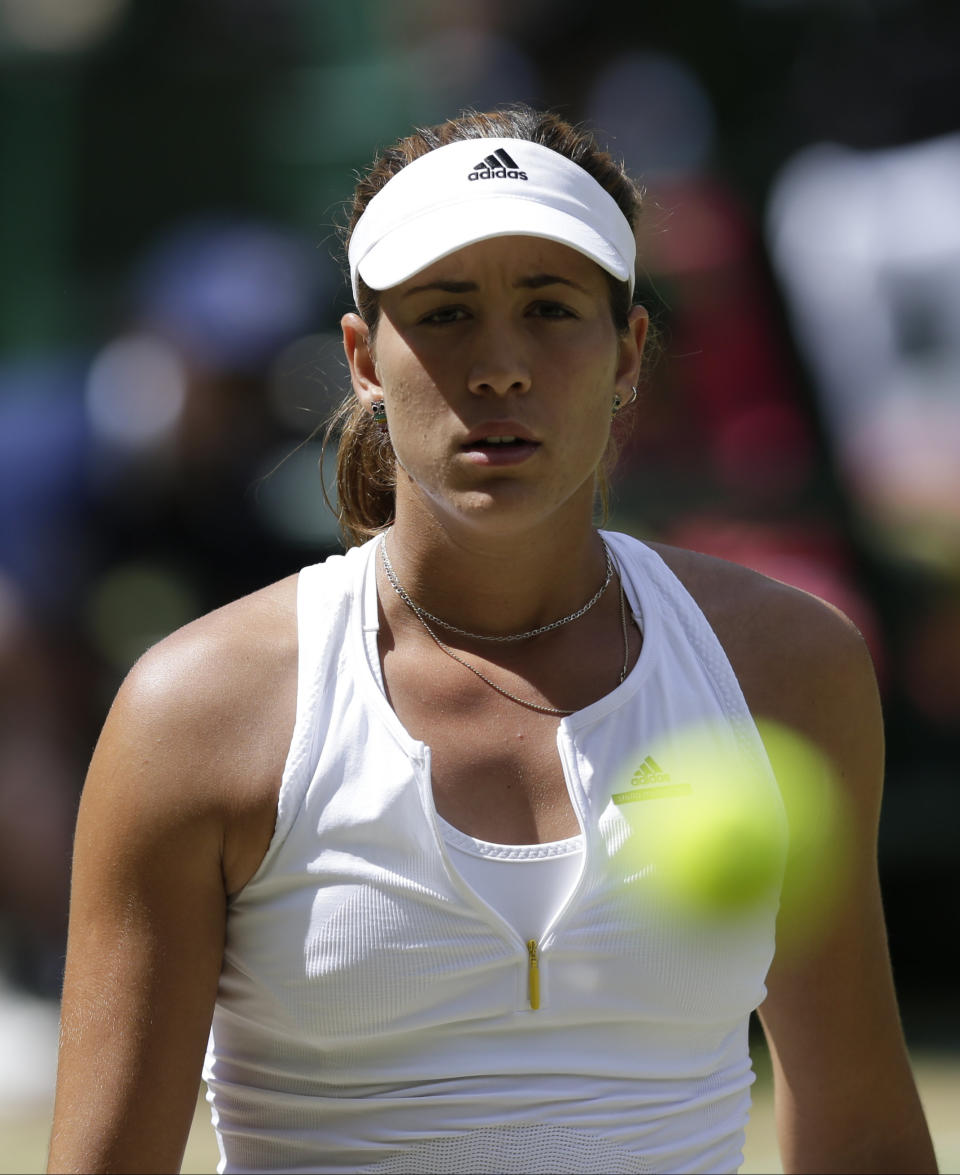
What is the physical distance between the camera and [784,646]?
200 cm

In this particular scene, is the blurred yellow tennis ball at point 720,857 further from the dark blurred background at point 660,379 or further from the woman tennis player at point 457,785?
the dark blurred background at point 660,379

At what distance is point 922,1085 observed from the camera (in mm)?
3684

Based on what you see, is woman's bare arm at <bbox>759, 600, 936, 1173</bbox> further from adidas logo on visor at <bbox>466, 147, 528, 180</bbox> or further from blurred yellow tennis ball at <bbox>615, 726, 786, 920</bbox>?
adidas logo on visor at <bbox>466, 147, 528, 180</bbox>

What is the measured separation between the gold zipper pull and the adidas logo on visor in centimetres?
83

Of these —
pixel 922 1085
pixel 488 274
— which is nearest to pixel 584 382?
pixel 488 274

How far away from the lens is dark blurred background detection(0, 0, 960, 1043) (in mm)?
4141

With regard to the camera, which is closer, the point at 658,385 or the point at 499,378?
the point at 499,378

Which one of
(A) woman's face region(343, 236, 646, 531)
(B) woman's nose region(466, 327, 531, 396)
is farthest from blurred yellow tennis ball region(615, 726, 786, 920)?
(B) woman's nose region(466, 327, 531, 396)

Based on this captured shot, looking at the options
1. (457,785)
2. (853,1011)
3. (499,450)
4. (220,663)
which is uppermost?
(499,450)

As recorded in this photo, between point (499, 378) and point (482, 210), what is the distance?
185 mm

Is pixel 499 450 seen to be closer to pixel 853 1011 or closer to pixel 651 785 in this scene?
pixel 651 785

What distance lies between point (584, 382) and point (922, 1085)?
7.83 ft

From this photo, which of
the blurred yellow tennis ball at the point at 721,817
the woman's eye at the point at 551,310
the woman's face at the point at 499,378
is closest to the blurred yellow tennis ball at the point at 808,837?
the blurred yellow tennis ball at the point at 721,817

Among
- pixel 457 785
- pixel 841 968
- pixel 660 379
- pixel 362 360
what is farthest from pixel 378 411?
pixel 660 379
